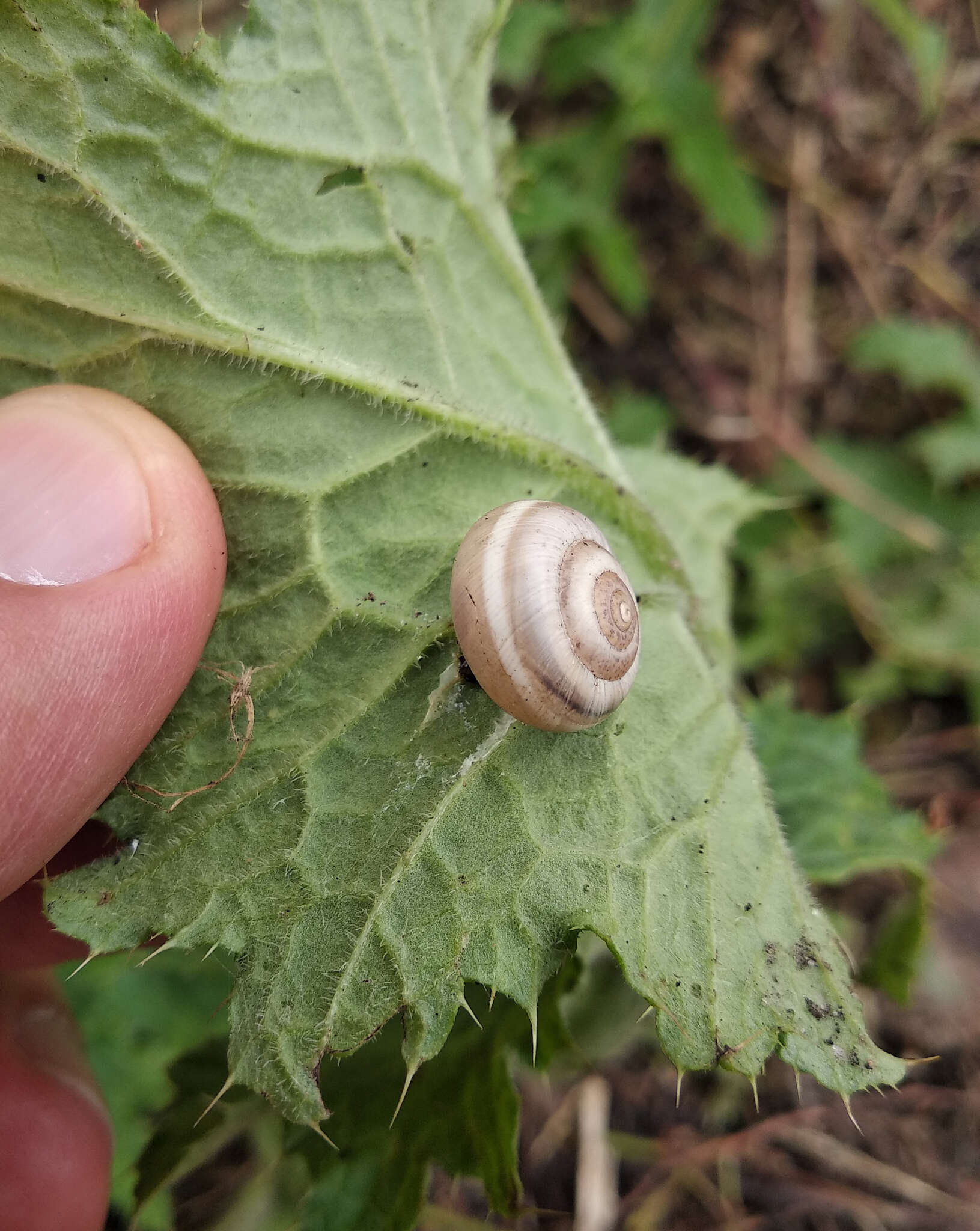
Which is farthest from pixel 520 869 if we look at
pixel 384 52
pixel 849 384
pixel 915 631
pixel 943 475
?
pixel 849 384

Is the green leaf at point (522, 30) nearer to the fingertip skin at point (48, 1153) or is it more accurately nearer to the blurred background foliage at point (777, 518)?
the blurred background foliage at point (777, 518)

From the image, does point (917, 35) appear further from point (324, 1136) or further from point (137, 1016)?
point (137, 1016)

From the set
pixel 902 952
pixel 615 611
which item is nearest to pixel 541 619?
pixel 615 611

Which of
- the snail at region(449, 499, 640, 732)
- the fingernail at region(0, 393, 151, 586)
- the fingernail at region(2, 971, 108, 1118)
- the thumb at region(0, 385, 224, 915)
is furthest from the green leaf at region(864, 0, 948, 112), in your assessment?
the fingernail at region(2, 971, 108, 1118)

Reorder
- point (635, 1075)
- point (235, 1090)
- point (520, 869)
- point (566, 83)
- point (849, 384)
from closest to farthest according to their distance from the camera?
1. point (520, 869)
2. point (235, 1090)
3. point (635, 1075)
4. point (566, 83)
5. point (849, 384)

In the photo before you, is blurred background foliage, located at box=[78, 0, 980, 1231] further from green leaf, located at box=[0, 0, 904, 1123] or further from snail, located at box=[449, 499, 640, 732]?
snail, located at box=[449, 499, 640, 732]

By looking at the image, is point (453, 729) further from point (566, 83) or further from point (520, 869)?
point (566, 83)
